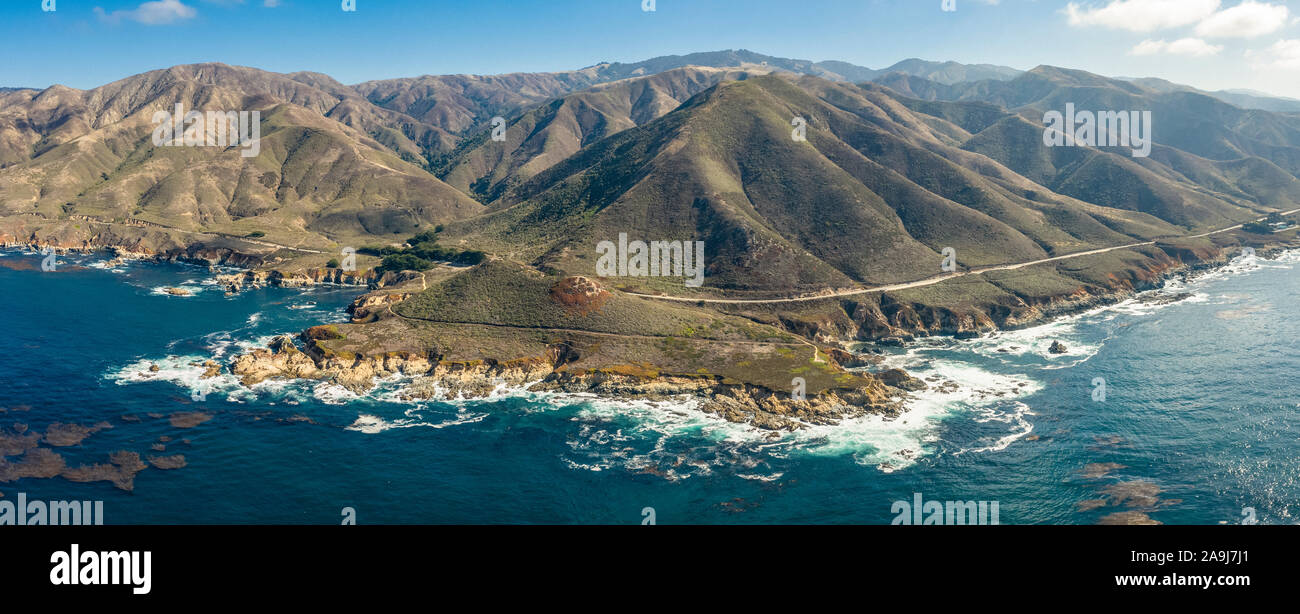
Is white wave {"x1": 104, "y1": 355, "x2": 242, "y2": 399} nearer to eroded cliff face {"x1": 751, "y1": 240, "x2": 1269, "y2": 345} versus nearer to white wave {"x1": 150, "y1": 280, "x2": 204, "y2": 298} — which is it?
white wave {"x1": 150, "y1": 280, "x2": 204, "y2": 298}

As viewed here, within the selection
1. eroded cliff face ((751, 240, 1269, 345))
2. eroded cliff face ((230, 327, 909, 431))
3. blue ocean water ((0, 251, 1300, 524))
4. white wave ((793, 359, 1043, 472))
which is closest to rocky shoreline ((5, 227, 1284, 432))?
eroded cliff face ((230, 327, 909, 431))

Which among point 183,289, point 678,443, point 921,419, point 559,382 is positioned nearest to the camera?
point 678,443

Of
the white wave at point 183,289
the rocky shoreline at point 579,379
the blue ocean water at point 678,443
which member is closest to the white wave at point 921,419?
the blue ocean water at point 678,443

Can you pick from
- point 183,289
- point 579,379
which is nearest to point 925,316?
point 579,379

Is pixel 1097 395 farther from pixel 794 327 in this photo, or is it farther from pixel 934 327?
pixel 794 327

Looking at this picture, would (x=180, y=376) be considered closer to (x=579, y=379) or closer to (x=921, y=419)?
(x=579, y=379)

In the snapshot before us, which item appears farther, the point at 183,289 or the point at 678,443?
the point at 183,289

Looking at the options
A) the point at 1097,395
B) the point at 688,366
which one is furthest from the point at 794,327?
the point at 1097,395
